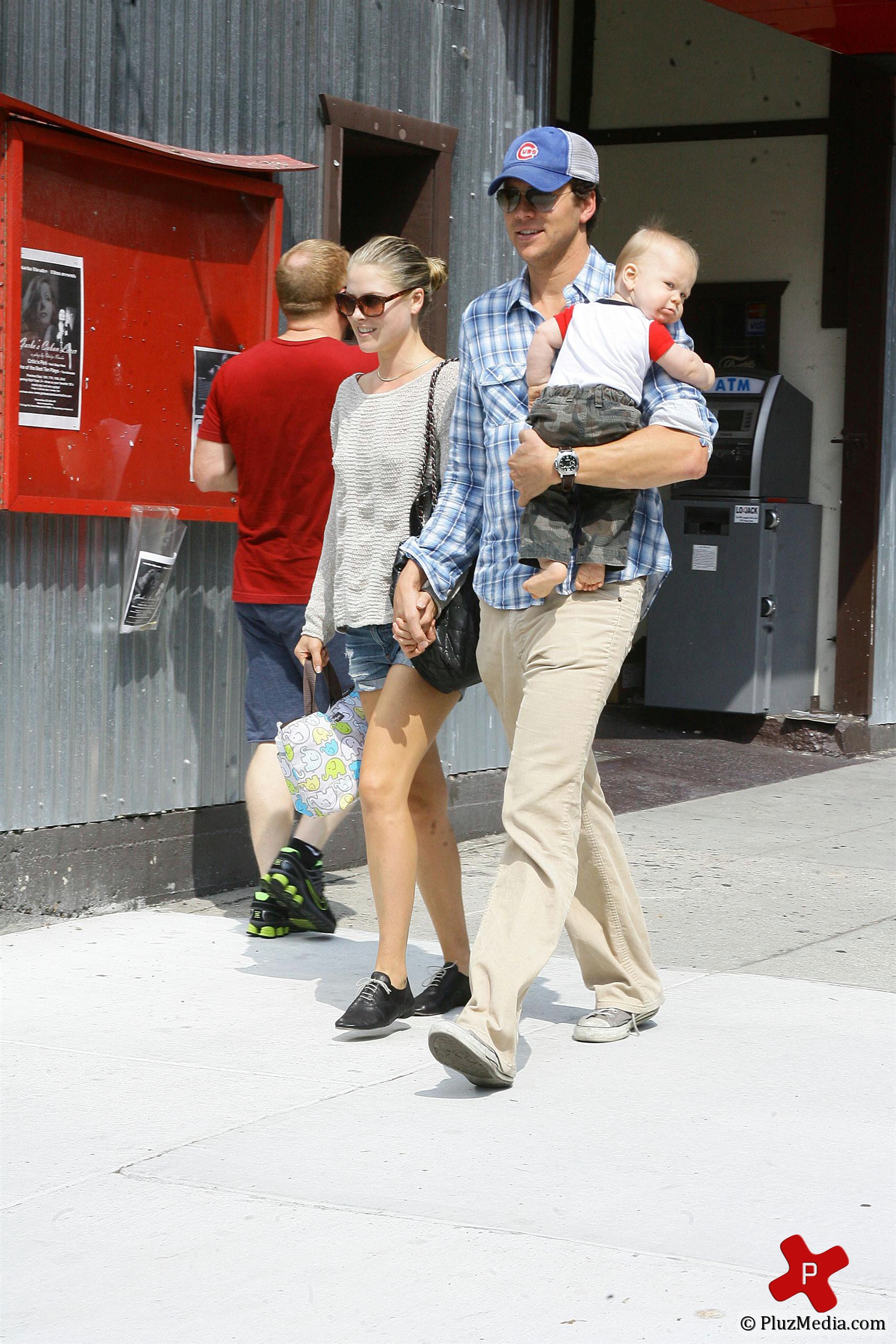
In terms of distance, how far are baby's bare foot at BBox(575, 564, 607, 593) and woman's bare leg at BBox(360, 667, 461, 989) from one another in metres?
0.55

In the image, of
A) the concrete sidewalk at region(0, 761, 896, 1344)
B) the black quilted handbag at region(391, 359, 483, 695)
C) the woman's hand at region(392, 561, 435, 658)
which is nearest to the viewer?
the concrete sidewalk at region(0, 761, 896, 1344)

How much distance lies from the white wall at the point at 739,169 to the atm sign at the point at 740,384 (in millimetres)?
382

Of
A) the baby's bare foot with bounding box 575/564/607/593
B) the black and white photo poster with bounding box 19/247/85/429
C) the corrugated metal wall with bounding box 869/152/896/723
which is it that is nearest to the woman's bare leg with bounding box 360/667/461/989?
the baby's bare foot with bounding box 575/564/607/593

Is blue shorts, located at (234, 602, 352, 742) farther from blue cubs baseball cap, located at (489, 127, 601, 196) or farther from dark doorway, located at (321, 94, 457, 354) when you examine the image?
blue cubs baseball cap, located at (489, 127, 601, 196)

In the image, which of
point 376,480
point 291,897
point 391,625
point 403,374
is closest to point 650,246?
point 403,374

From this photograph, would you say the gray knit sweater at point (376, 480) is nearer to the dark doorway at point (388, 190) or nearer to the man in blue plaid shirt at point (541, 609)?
the man in blue plaid shirt at point (541, 609)

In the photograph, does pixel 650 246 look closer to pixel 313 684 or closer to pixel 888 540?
pixel 313 684

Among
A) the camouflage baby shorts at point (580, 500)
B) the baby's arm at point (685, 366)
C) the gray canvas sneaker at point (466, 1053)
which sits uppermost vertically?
the baby's arm at point (685, 366)

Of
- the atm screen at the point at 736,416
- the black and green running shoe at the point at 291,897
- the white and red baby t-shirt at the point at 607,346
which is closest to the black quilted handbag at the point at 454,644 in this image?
the white and red baby t-shirt at the point at 607,346

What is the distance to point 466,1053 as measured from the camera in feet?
12.3

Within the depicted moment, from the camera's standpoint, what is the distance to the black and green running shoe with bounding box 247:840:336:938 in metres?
5.46

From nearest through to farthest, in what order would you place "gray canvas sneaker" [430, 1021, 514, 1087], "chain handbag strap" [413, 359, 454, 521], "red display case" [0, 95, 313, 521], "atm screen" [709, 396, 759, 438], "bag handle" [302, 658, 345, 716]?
"gray canvas sneaker" [430, 1021, 514, 1087] → "chain handbag strap" [413, 359, 454, 521] → "bag handle" [302, 658, 345, 716] → "red display case" [0, 95, 313, 521] → "atm screen" [709, 396, 759, 438]

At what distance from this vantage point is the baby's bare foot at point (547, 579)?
12.8ft

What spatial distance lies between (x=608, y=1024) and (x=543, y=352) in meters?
1.61
